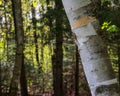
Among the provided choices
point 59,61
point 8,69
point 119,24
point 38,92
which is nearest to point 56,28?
point 59,61

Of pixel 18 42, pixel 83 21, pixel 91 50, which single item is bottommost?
pixel 91 50

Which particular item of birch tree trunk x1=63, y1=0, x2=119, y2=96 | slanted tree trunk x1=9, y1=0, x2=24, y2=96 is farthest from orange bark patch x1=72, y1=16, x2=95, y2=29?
slanted tree trunk x1=9, y1=0, x2=24, y2=96

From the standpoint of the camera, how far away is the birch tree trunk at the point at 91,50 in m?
1.54

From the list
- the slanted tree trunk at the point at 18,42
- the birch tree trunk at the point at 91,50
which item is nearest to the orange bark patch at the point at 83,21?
the birch tree trunk at the point at 91,50

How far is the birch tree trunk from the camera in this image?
154cm

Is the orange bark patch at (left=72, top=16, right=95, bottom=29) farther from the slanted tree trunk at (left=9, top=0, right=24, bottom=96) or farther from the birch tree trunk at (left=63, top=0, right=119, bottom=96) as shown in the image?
the slanted tree trunk at (left=9, top=0, right=24, bottom=96)

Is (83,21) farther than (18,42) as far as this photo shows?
No

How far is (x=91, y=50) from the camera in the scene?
1.58 meters

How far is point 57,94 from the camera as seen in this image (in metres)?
14.2

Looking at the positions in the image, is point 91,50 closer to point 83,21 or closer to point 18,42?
point 83,21

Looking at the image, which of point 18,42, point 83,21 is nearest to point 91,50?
point 83,21

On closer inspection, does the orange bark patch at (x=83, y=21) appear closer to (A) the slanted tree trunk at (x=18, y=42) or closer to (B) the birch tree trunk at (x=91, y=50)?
(B) the birch tree trunk at (x=91, y=50)

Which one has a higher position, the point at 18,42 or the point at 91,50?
the point at 18,42

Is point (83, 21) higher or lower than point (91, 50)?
higher
